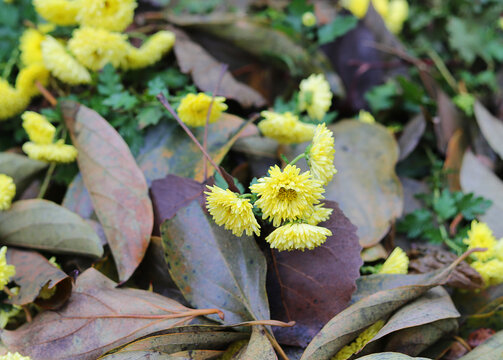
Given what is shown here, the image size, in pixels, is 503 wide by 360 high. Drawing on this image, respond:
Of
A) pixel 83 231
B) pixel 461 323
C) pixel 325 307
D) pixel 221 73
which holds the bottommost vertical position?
pixel 461 323

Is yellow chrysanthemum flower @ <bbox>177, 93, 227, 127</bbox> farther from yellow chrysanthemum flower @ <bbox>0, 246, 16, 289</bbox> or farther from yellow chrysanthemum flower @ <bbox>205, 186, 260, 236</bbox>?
yellow chrysanthemum flower @ <bbox>0, 246, 16, 289</bbox>

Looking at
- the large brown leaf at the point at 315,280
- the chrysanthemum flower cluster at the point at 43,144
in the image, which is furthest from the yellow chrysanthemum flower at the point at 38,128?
the large brown leaf at the point at 315,280

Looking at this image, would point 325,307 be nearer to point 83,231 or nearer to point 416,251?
point 416,251

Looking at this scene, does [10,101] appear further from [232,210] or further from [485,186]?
[485,186]

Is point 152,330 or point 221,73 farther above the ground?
point 221,73

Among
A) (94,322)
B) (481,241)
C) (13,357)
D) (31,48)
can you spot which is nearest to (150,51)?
(31,48)

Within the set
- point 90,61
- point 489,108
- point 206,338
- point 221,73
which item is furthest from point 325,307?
point 489,108
